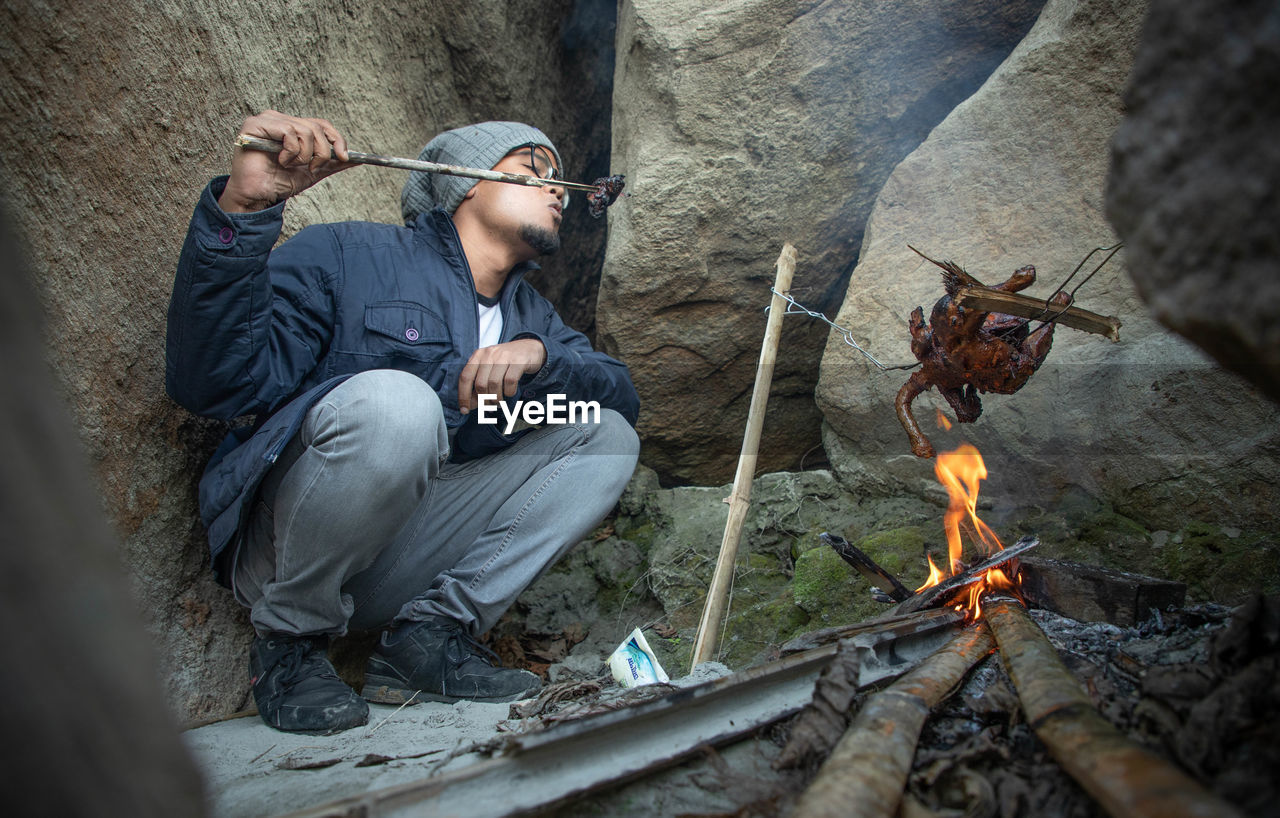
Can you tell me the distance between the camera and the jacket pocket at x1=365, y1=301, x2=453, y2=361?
9.23ft

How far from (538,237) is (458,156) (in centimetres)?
67

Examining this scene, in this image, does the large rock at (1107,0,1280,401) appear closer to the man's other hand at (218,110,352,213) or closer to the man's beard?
the man's other hand at (218,110,352,213)

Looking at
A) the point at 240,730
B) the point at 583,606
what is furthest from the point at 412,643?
the point at 583,606

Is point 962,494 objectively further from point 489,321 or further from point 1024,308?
point 489,321

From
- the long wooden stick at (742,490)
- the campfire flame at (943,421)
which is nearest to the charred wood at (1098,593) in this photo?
the campfire flame at (943,421)

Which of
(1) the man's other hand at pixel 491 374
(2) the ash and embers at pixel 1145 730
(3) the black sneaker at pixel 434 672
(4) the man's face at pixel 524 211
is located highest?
(4) the man's face at pixel 524 211

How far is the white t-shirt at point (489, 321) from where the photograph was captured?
3.15 meters

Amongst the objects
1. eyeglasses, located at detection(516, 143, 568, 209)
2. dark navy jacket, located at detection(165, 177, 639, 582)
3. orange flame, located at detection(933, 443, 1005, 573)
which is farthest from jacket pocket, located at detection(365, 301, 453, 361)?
orange flame, located at detection(933, 443, 1005, 573)

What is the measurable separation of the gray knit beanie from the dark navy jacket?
280mm

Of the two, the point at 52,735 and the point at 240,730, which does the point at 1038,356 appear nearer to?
the point at 52,735

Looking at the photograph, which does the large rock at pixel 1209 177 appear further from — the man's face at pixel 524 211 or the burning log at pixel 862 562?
the man's face at pixel 524 211

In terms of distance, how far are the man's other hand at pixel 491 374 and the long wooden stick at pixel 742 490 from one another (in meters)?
0.98

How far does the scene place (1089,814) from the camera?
1.15 m

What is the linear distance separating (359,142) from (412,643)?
2571 mm
